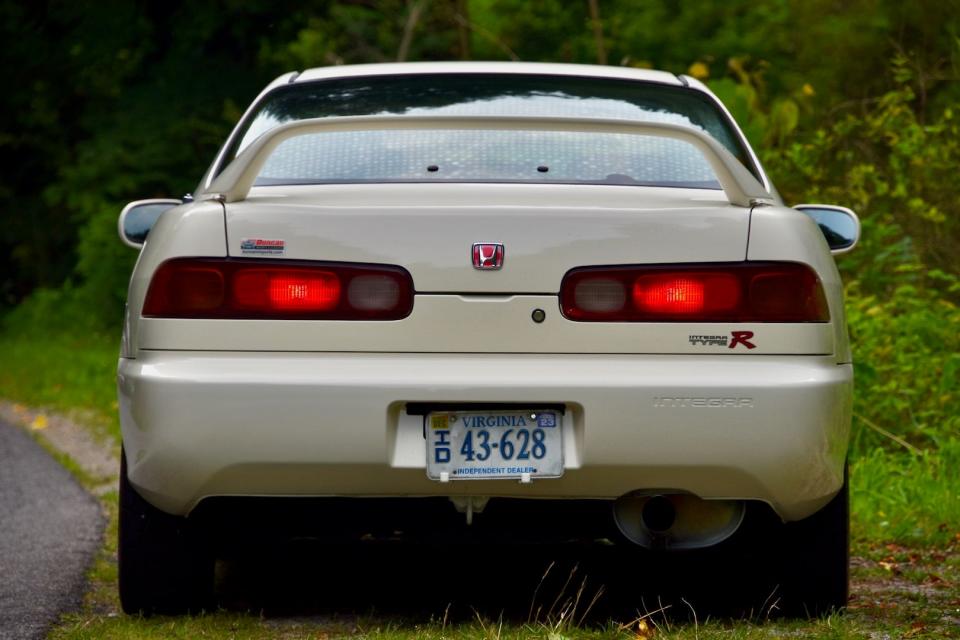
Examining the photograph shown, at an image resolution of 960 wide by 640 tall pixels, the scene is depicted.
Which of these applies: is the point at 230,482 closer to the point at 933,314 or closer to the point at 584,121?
the point at 584,121

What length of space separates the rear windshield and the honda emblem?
1.44 ft

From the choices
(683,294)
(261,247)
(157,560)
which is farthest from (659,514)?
(157,560)

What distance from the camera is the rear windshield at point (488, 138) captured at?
4242 mm

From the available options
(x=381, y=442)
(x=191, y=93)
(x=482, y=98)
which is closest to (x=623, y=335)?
(x=381, y=442)

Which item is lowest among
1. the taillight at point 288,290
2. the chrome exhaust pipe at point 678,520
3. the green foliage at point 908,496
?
the green foliage at point 908,496

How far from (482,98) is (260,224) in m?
1.17

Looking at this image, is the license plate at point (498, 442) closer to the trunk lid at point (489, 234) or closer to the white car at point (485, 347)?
the white car at point (485, 347)

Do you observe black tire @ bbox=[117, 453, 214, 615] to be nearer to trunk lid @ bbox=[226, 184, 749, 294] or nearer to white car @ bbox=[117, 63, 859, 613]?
white car @ bbox=[117, 63, 859, 613]

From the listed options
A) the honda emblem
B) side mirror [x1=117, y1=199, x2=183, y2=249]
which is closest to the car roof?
side mirror [x1=117, y1=199, x2=183, y2=249]

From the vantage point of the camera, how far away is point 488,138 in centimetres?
444

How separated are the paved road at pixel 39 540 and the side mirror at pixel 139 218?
42.7 inches

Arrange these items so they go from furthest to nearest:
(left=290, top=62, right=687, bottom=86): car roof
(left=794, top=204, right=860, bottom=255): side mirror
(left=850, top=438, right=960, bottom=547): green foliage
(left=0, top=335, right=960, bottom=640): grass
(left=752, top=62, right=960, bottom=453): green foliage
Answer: (left=752, top=62, right=960, bottom=453): green foliage, (left=850, top=438, right=960, bottom=547): green foliage, (left=290, top=62, right=687, bottom=86): car roof, (left=794, top=204, right=860, bottom=255): side mirror, (left=0, top=335, right=960, bottom=640): grass

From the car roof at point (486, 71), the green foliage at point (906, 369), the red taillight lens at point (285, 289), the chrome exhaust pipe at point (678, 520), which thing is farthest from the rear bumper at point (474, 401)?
the green foliage at point (906, 369)

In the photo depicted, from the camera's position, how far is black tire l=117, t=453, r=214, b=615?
4.19m
